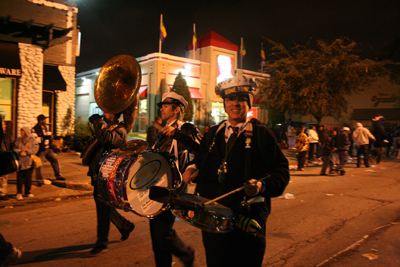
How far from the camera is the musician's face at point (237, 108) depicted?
2.47 m

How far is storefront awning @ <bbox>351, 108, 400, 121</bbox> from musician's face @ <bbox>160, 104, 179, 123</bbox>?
36.0 meters

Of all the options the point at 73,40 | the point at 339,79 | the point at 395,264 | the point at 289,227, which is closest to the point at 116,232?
the point at 289,227

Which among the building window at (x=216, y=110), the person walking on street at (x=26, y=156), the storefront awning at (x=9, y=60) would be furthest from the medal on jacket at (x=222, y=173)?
the building window at (x=216, y=110)

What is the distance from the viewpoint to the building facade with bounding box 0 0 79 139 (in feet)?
41.1

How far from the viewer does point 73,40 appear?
50.8ft

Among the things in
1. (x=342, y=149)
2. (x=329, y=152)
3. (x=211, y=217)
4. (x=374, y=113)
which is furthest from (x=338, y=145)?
(x=374, y=113)

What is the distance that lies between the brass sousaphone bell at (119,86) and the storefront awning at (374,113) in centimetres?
3609

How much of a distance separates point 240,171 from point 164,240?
1.18 metres

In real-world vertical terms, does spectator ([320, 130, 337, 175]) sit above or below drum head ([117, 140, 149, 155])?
below

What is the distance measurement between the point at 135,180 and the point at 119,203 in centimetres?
30

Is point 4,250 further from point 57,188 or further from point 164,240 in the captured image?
point 57,188

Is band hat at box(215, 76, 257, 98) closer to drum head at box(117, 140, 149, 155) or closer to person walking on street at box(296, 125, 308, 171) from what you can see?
drum head at box(117, 140, 149, 155)

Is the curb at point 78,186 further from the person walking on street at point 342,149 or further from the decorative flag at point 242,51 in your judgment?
the decorative flag at point 242,51

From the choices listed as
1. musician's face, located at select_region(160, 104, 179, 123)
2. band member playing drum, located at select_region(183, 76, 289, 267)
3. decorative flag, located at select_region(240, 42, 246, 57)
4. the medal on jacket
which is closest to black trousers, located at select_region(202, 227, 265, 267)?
band member playing drum, located at select_region(183, 76, 289, 267)
